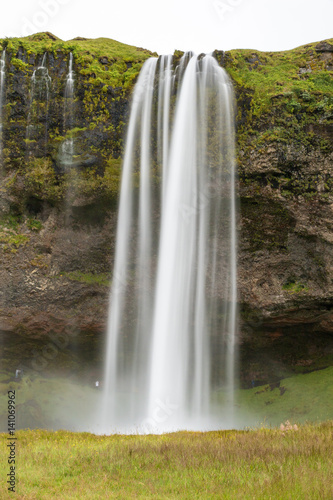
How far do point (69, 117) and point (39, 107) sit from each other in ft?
6.82

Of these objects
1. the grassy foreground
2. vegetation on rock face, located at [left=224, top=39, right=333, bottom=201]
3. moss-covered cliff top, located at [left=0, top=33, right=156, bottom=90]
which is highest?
moss-covered cliff top, located at [left=0, top=33, right=156, bottom=90]

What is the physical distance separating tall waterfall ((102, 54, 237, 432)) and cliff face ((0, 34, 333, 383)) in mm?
916

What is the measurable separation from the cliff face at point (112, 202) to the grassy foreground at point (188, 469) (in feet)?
45.3

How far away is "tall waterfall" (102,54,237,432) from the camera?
21.6 m

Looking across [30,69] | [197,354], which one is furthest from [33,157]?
[197,354]

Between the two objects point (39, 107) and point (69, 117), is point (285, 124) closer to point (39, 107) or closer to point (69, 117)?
point (69, 117)

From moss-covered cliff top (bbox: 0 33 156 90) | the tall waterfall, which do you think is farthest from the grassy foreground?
moss-covered cliff top (bbox: 0 33 156 90)

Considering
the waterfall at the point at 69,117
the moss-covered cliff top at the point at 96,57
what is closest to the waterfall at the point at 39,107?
the moss-covered cliff top at the point at 96,57

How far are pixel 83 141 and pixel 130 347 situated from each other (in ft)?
43.3

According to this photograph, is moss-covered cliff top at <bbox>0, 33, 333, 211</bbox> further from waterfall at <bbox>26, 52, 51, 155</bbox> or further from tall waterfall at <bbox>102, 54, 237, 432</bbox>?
tall waterfall at <bbox>102, 54, 237, 432</bbox>

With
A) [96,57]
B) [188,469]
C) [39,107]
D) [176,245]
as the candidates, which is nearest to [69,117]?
[39,107]

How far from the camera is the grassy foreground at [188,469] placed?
6.05 meters

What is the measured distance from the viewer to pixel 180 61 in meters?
23.3

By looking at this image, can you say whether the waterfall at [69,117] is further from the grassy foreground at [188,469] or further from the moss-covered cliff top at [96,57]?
the grassy foreground at [188,469]
